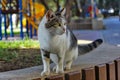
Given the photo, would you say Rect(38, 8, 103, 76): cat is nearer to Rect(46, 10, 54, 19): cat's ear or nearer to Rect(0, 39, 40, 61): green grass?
Rect(46, 10, 54, 19): cat's ear

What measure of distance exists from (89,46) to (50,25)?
2.26 meters

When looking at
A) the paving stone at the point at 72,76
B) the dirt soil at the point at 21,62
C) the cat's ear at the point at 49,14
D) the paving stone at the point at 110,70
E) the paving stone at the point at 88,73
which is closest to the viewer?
the paving stone at the point at 72,76

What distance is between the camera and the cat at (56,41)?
4.77 m

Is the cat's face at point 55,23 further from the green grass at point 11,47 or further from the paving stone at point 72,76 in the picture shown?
the green grass at point 11,47

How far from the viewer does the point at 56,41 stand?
5.02 m

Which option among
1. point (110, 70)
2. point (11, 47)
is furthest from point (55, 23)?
point (11, 47)

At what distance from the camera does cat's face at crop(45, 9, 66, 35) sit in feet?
15.5

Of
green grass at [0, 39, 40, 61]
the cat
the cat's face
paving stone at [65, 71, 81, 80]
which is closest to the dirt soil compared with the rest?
green grass at [0, 39, 40, 61]

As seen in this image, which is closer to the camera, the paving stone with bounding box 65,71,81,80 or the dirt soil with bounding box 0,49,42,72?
the paving stone with bounding box 65,71,81,80

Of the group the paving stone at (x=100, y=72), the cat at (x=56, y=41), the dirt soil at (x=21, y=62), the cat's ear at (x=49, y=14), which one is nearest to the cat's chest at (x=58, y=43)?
the cat at (x=56, y=41)

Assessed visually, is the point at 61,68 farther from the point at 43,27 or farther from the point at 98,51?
the point at 98,51

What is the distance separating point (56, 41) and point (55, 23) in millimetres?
362

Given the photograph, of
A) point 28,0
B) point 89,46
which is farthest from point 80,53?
point 28,0

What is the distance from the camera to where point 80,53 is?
6.84 meters
